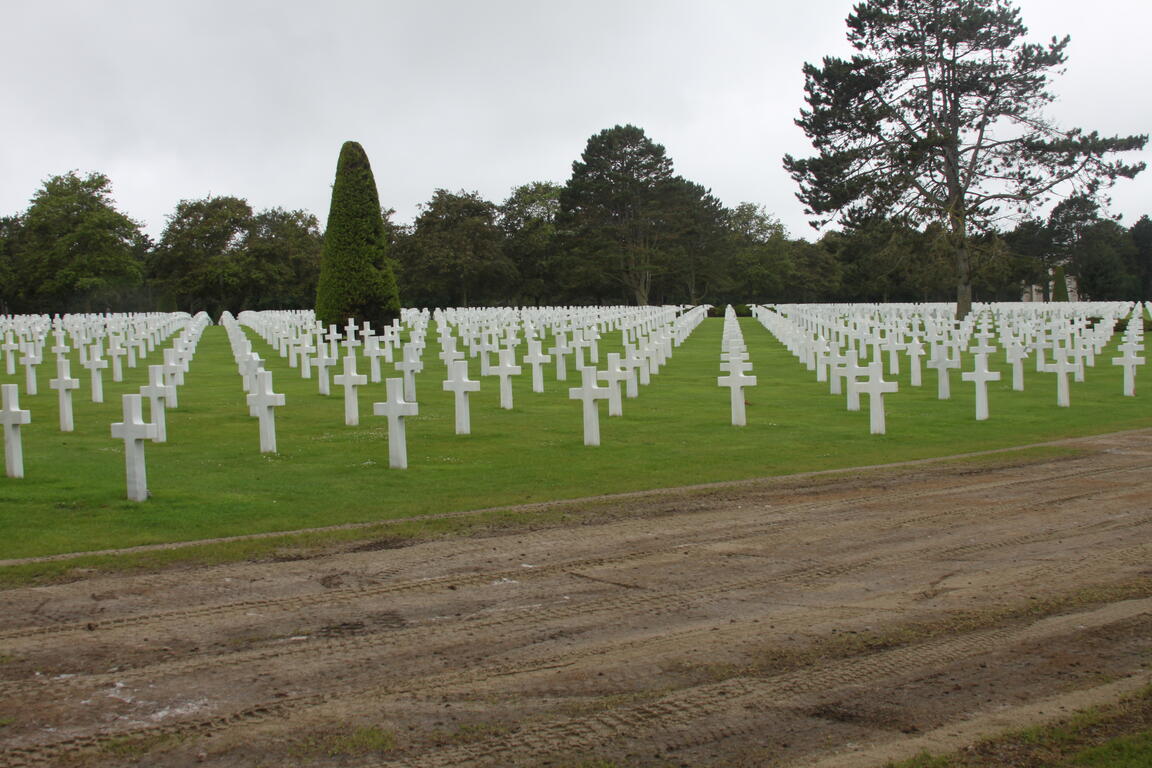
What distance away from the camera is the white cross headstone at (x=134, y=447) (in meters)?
8.13

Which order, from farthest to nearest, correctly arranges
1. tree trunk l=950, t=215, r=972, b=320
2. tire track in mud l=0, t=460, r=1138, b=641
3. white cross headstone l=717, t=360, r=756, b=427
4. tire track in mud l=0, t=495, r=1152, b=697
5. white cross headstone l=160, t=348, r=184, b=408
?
tree trunk l=950, t=215, r=972, b=320 < white cross headstone l=160, t=348, r=184, b=408 < white cross headstone l=717, t=360, r=756, b=427 < tire track in mud l=0, t=460, r=1138, b=641 < tire track in mud l=0, t=495, r=1152, b=697

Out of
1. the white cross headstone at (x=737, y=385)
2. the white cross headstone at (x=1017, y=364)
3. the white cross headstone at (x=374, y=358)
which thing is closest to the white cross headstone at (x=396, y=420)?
the white cross headstone at (x=737, y=385)

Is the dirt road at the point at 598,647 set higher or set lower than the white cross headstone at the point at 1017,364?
lower

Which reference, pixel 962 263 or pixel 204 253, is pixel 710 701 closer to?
pixel 962 263

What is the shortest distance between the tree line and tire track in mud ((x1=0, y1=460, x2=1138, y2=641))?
50.3m

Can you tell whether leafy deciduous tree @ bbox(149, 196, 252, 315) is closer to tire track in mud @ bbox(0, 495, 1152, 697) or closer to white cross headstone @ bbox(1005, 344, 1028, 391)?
white cross headstone @ bbox(1005, 344, 1028, 391)

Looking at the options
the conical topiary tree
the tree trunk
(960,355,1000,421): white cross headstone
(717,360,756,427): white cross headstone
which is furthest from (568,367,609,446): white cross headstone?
the tree trunk

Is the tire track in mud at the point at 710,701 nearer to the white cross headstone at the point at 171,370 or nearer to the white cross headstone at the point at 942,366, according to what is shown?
the white cross headstone at the point at 942,366

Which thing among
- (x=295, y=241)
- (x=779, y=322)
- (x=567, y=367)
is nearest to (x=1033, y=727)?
(x=567, y=367)

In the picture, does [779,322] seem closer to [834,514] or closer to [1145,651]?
[834,514]

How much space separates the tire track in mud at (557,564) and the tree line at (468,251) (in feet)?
165

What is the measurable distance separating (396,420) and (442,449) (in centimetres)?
109

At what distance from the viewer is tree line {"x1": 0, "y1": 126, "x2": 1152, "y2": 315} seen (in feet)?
204

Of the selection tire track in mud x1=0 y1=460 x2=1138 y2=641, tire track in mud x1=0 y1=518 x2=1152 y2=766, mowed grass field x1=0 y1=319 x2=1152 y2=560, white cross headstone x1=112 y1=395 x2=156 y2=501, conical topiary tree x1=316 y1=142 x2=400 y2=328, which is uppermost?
conical topiary tree x1=316 y1=142 x2=400 y2=328
